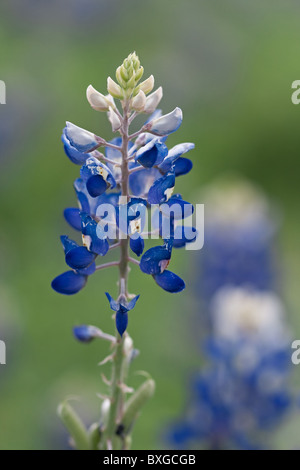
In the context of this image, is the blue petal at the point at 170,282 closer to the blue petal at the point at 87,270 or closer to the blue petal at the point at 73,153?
the blue petal at the point at 87,270

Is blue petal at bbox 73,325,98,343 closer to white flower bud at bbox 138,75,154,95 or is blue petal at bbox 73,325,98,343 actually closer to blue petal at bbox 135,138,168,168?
blue petal at bbox 135,138,168,168

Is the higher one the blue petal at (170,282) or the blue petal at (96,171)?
the blue petal at (96,171)

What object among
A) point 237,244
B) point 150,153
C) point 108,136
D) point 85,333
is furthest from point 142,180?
point 108,136

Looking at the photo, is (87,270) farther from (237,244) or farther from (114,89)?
(237,244)

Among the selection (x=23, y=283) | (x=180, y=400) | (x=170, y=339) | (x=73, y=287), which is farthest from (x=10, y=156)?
(x=73, y=287)

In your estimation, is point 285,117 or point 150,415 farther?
point 285,117

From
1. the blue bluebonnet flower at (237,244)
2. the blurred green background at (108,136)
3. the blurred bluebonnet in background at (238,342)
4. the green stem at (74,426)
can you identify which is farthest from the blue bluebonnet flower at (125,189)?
the blue bluebonnet flower at (237,244)

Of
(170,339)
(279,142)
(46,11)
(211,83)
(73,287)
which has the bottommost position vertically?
(170,339)

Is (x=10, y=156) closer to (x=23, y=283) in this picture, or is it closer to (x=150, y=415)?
(x=23, y=283)

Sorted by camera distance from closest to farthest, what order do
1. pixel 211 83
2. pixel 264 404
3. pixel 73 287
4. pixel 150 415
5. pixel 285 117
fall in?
pixel 73 287 → pixel 264 404 → pixel 150 415 → pixel 285 117 → pixel 211 83
